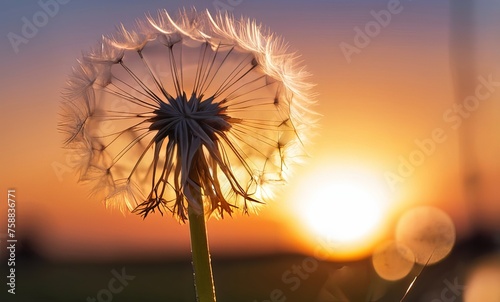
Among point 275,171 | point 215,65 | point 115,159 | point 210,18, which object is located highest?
point 210,18

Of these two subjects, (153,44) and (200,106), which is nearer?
(200,106)

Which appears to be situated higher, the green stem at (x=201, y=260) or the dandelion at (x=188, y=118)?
the dandelion at (x=188, y=118)

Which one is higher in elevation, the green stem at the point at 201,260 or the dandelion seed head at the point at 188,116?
the dandelion seed head at the point at 188,116

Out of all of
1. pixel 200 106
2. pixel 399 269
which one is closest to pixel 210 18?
pixel 200 106

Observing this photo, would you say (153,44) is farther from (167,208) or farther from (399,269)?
(399,269)
